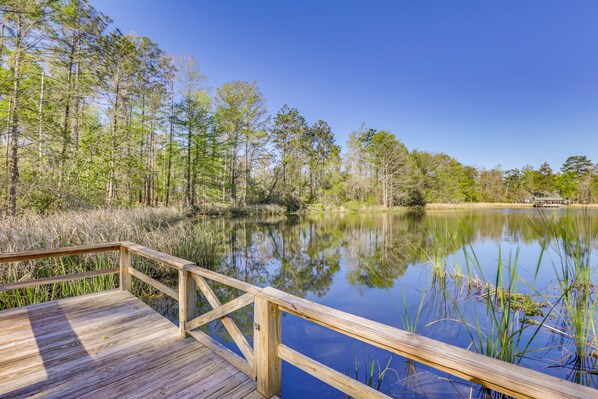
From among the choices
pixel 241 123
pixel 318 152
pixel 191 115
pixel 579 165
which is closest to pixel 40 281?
pixel 191 115

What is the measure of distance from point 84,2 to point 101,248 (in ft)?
40.8

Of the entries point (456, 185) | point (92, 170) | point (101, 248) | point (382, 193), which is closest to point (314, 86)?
point (382, 193)

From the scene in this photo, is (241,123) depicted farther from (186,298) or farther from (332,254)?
(186,298)

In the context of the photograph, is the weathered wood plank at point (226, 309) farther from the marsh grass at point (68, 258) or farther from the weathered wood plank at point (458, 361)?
the marsh grass at point (68, 258)

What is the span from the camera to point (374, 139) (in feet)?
108

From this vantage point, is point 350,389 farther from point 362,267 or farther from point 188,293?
point 362,267

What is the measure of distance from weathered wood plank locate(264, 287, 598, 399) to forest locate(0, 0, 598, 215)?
9.69m

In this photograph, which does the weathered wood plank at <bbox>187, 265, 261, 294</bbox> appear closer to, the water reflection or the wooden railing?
the wooden railing

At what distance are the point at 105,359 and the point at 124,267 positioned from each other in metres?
1.98

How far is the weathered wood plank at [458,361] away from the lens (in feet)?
2.51

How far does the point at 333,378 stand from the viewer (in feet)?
4.82

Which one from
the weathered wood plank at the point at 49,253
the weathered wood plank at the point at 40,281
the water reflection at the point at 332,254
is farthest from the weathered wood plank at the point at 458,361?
the weathered wood plank at the point at 40,281

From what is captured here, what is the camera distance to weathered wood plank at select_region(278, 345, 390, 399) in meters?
1.32

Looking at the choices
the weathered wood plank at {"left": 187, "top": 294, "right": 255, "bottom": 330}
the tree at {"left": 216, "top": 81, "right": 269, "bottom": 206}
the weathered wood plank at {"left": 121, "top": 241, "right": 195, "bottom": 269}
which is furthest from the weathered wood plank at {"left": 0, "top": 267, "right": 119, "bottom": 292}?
the tree at {"left": 216, "top": 81, "right": 269, "bottom": 206}
